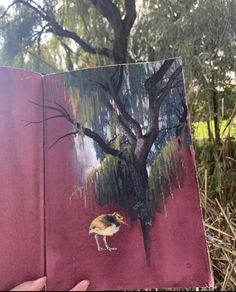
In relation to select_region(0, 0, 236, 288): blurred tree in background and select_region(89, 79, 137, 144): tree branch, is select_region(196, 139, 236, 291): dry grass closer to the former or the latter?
select_region(0, 0, 236, 288): blurred tree in background

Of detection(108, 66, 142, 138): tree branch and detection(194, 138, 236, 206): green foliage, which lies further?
detection(194, 138, 236, 206): green foliage

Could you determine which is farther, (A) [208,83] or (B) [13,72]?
(A) [208,83]

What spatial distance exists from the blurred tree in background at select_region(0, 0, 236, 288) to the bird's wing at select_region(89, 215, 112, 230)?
254 mm

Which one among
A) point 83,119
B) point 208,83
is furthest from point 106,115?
point 208,83

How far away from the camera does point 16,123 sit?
26.2 inches

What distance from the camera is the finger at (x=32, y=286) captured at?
61 centimetres

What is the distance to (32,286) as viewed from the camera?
615 millimetres

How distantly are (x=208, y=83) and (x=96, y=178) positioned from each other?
0.33 metres

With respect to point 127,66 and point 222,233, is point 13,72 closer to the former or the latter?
point 127,66

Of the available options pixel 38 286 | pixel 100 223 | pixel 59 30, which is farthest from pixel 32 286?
pixel 59 30

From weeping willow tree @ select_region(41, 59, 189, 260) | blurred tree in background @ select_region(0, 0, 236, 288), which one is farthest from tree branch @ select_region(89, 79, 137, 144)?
blurred tree in background @ select_region(0, 0, 236, 288)

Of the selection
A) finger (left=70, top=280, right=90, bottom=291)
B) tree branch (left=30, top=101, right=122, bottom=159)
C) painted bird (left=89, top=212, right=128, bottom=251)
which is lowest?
finger (left=70, top=280, right=90, bottom=291)

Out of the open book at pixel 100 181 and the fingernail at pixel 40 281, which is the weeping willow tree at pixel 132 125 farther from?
the fingernail at pixel 40 281

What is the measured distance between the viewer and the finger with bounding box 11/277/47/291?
614 millimetres
